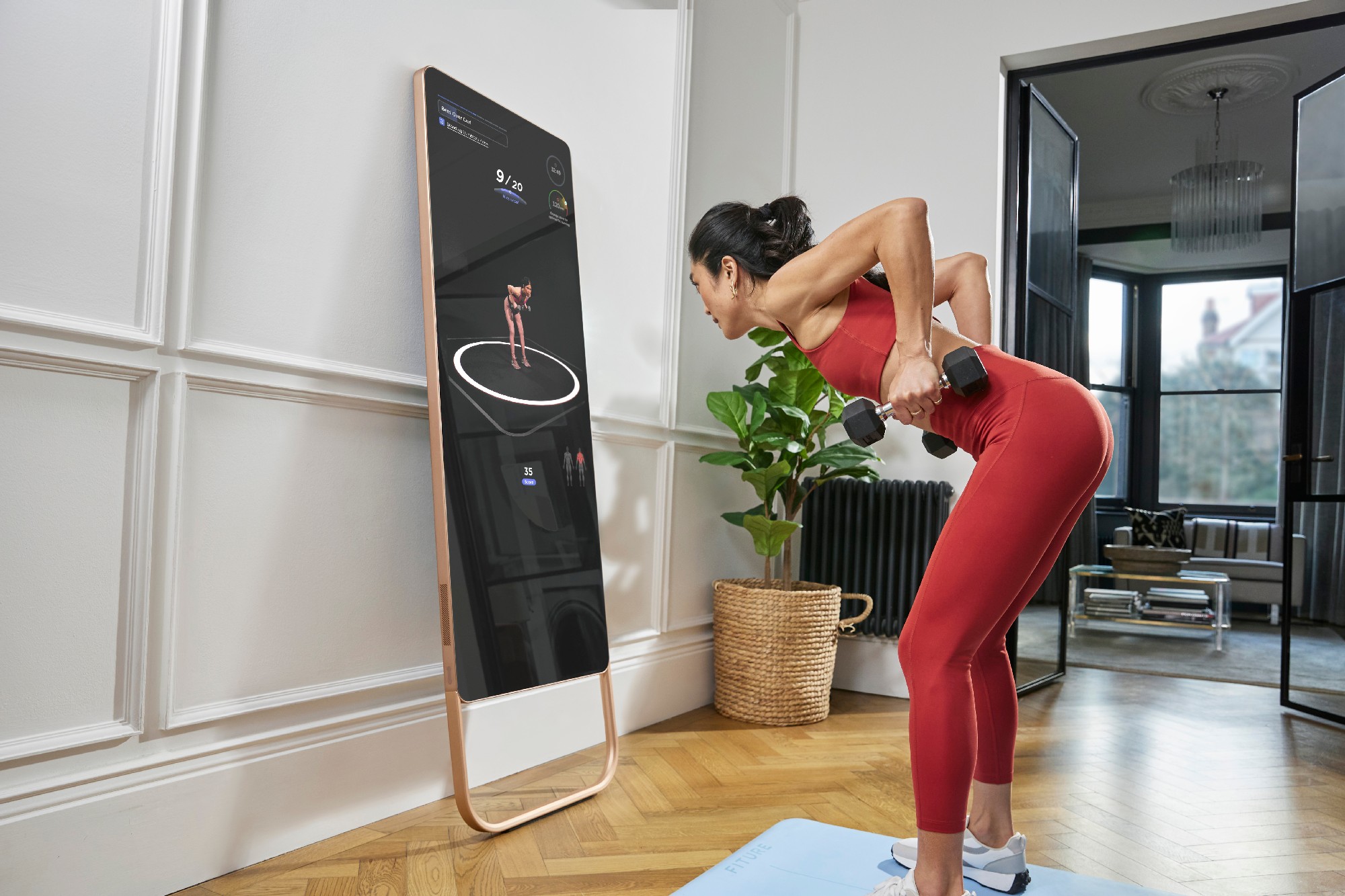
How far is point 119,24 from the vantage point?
4.80ft

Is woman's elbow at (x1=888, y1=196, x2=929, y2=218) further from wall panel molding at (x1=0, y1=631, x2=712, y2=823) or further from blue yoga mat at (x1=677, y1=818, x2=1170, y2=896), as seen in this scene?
wall panel molding at (x1=0, y1=631, x2=712, y2=823)

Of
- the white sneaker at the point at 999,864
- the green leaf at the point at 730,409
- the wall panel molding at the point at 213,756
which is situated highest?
the green leaf at the point at 730,409

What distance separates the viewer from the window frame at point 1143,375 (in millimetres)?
7789

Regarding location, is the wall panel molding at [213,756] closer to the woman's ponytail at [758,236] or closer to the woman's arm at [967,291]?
the woman's ponytail at [758,236]

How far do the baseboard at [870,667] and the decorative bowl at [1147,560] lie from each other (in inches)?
119

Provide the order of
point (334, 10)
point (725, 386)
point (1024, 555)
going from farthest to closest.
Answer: point (725, 386)
point (334, 10)
point (1024, 555)

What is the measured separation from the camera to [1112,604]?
17.9 ft

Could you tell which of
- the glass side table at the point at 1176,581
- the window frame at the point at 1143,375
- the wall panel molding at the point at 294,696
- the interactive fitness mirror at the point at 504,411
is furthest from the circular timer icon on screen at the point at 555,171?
the window frame at the point at 1143,375

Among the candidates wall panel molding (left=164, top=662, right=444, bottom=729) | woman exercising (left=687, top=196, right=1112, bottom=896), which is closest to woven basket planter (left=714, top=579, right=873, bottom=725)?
wall panel molding (left=164, top=662, right=444, bottom=729)

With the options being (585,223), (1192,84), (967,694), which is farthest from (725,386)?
(1192,84)

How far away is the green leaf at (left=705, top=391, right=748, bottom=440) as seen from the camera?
2.93 m

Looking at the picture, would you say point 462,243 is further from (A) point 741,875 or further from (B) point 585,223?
(A) point 741,875

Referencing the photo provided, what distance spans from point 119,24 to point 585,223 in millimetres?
1271

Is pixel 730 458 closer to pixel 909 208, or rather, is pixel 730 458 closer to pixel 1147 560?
pixel 909 208
